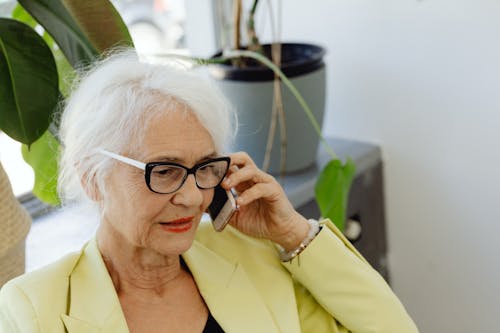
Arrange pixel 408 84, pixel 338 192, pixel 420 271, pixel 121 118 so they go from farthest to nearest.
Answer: pixel 420 271 < pixel 408 84 < pixel 338 192 < pixel 121 118

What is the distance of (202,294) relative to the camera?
149 centimetres

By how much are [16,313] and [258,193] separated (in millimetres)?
483

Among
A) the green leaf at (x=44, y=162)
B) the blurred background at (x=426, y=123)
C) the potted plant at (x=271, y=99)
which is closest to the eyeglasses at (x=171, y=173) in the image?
the green leaf at (x=44, y=162)

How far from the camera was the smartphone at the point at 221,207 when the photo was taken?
143cm

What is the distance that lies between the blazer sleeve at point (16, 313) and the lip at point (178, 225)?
0.86 ft

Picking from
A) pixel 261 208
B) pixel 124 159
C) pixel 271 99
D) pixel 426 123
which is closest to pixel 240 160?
pixel 261 208

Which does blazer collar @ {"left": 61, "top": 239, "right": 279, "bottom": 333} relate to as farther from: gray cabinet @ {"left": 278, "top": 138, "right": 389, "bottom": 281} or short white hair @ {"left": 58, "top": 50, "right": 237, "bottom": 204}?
gray cabinet @ {"left": 278, "top": 138, "right": 389, "bottom": 281}

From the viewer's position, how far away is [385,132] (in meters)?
2.39

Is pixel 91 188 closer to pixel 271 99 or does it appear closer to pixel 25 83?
pixel 25 83

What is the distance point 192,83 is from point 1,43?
416 mm

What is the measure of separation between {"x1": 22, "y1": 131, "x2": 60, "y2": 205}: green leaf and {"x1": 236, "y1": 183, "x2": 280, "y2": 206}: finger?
0.48 m

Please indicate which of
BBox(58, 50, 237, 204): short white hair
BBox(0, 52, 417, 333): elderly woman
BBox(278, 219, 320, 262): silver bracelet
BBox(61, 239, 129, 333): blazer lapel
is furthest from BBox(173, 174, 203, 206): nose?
BBox(278, 219, 320, 262): silver bracelet

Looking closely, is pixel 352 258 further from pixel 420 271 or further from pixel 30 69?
pixel 420 271

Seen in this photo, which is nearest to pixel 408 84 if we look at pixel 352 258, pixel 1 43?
pixel 352 258
